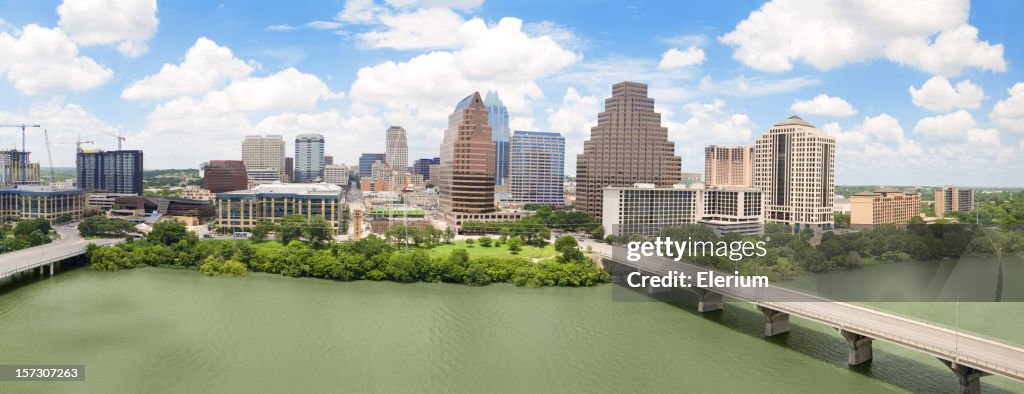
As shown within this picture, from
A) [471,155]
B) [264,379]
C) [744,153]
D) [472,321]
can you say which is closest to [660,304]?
[472,321]

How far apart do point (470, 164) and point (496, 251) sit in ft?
39.2

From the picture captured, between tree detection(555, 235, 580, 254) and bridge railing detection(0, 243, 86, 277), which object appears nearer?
bridge railing detection(0, 243, 86, 277)

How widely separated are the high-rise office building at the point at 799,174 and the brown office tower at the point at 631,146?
7.29 metres

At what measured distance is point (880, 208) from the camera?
4175 centimetres

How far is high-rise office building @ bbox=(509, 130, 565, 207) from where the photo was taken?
6588 cm

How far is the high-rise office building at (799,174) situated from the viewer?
41438 millimetres

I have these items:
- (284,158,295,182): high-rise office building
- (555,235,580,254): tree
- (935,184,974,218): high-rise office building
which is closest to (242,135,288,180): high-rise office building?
(284,158,295,182): high-rise office building

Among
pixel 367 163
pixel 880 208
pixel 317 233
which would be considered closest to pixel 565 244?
pixel 317 233

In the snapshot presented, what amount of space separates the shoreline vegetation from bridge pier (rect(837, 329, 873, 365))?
10.1 m

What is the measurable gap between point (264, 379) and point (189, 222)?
33.7 metres

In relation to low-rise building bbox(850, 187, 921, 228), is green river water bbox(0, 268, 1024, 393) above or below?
below

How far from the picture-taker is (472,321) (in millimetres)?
16750

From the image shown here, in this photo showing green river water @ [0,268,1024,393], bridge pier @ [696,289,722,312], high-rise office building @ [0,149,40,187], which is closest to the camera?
green river water @ [0,268,1024,393]

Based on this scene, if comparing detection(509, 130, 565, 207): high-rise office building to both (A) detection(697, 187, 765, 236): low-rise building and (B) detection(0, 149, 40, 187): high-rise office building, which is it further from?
(B) detection(0, 149, 40, 187): high-rise office building
